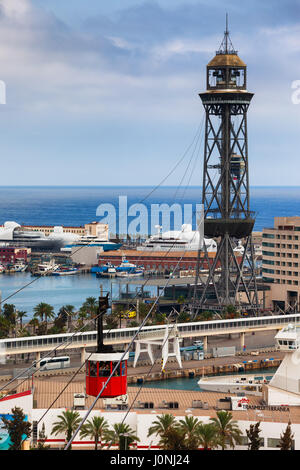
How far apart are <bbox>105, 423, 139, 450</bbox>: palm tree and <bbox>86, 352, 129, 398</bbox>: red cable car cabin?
4.32 meters

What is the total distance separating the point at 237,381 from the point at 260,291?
27138 millimetres

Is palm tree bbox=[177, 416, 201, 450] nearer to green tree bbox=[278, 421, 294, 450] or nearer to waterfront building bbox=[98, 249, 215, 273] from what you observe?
green tree bbox=[278, 421, 294, 450]

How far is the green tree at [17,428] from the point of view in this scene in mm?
25078


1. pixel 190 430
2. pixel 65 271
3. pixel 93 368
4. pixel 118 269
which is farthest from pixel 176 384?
pixel 65 271

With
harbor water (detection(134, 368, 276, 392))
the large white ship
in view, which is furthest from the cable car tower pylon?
the large white ship

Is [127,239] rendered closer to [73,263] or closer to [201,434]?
[73,263]

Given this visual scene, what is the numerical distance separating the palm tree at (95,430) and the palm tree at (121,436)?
184mm

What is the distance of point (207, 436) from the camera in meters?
24.0

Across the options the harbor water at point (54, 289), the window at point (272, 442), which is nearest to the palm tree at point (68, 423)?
the window at point (272, 442)

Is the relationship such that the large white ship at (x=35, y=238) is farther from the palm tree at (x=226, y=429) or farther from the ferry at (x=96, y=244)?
the palm tree at (x=226, y=429)

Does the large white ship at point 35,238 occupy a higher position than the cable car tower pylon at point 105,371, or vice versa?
the large white ship at point 35,238

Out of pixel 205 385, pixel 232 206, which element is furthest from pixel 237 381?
pixel 232 206

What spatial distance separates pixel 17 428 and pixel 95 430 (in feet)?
6.44

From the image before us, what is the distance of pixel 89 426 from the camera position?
83.6ft
